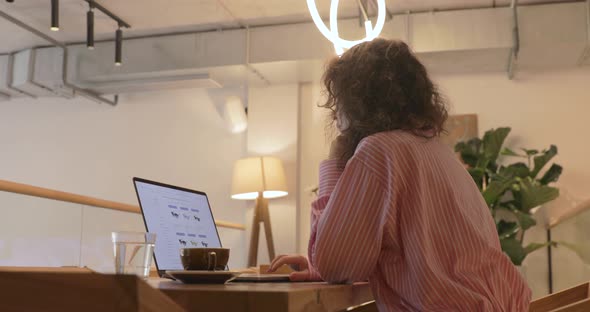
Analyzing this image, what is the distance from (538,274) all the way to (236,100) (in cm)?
294

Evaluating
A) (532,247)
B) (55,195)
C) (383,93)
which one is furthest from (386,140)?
(532,247)

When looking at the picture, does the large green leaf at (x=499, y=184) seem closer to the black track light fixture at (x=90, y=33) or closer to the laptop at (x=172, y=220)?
the black track light fixture at (x=90, y=33)

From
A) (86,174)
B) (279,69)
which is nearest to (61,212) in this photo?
(279,69)

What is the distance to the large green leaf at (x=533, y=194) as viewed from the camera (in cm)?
483

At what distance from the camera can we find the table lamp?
18.1 ft

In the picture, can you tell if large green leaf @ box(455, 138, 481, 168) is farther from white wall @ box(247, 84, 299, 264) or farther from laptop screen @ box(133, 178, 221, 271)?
laptop screen @ box(133, 178, 221, 271)

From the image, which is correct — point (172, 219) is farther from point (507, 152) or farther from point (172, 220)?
point (507, 152)

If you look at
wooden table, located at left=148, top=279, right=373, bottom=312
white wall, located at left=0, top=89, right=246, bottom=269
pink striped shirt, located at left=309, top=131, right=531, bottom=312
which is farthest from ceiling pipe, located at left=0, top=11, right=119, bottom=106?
wooden table, located at left=148, top=279, right=373, bottom=312

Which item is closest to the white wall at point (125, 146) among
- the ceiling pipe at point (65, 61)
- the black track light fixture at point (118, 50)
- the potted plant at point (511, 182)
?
the ceiling pipe at point (65, 61)

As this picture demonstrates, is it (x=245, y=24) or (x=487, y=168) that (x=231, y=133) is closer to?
(x=245, y=24)

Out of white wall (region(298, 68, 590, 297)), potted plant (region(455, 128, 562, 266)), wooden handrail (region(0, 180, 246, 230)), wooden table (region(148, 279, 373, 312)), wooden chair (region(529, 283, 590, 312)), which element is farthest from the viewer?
white wall (region(298, 68, 590, 297))

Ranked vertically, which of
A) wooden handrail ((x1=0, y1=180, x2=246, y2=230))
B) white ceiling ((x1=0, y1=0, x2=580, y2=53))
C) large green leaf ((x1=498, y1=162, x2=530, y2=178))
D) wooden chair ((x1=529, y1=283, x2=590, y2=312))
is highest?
white ceiling ((x1=0, y1=0, x2=580, y2=53))

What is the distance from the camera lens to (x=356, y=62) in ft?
4.98

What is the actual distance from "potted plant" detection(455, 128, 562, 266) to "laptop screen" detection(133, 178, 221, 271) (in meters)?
3.15
